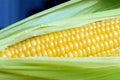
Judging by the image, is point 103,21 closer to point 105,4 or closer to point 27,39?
point 105,4

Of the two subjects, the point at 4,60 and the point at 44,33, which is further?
the point at 44,33

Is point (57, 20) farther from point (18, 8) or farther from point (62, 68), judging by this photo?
point (18, 8)

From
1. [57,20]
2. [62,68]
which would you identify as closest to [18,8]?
[57,20]

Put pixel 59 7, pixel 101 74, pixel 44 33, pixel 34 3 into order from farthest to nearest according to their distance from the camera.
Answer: pixel 34 3
pixel 59 7
pixel 44 33
pixel 101 74

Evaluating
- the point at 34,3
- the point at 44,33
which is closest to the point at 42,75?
the point at 44,33

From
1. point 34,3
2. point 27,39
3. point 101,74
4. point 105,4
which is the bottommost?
point 101,74

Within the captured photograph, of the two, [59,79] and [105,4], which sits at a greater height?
[105,4]

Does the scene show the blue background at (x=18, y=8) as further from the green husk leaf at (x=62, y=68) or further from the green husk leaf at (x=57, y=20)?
the green husk leaf at (x=62, y=68)
